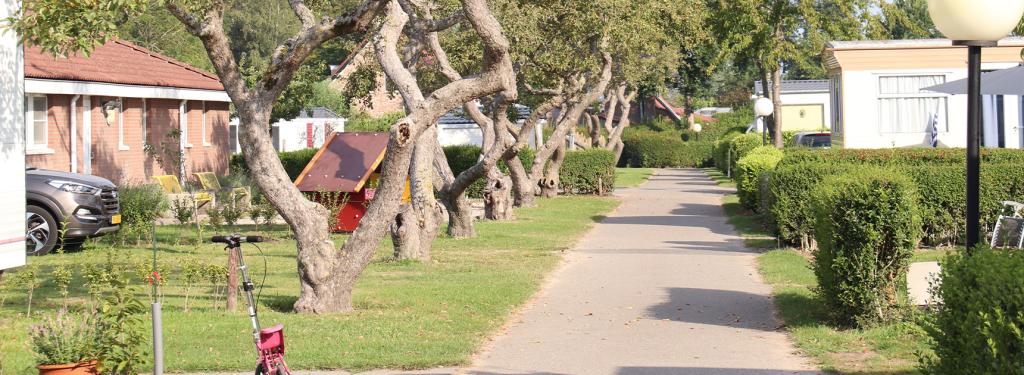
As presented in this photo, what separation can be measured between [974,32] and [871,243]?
265 centimetres

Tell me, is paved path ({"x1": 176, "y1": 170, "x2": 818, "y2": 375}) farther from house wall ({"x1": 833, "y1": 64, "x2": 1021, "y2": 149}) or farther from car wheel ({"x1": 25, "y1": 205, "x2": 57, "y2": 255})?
car wheel ({"x1": 25, "y1": 205, "x2": 57, "y2": 255})

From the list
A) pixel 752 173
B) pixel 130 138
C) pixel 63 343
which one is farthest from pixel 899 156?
pixel 130 138

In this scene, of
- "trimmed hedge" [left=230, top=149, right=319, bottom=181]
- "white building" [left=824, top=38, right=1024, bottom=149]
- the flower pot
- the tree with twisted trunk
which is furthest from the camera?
"trimmed hedge" [left=230, top=149, right=319, bottom=181]

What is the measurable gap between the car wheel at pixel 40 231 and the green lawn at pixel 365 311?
0.26m

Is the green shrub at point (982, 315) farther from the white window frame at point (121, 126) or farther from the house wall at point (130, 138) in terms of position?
the white window frame at point (121, 126)

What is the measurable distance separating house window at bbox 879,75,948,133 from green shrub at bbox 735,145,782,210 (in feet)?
7.42

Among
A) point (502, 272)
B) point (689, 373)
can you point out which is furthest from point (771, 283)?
point (689, 373)

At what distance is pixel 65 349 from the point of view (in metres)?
7.37

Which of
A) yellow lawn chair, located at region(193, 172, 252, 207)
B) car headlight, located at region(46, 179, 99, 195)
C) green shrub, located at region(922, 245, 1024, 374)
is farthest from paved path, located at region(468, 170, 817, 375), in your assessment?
yellow lawn chair, located at region(193, 172, 252, 207)

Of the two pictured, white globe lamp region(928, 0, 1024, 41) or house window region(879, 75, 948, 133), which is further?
house window region(879, 75, 948, 133)

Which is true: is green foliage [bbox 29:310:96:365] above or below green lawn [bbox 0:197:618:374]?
above

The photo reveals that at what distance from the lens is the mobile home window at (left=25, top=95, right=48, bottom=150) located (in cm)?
2222

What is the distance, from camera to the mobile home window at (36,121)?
22.2 m

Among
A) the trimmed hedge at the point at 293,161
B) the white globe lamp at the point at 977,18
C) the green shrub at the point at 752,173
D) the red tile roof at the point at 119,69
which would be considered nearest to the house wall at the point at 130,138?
the red tile roof at the point at 119,69
